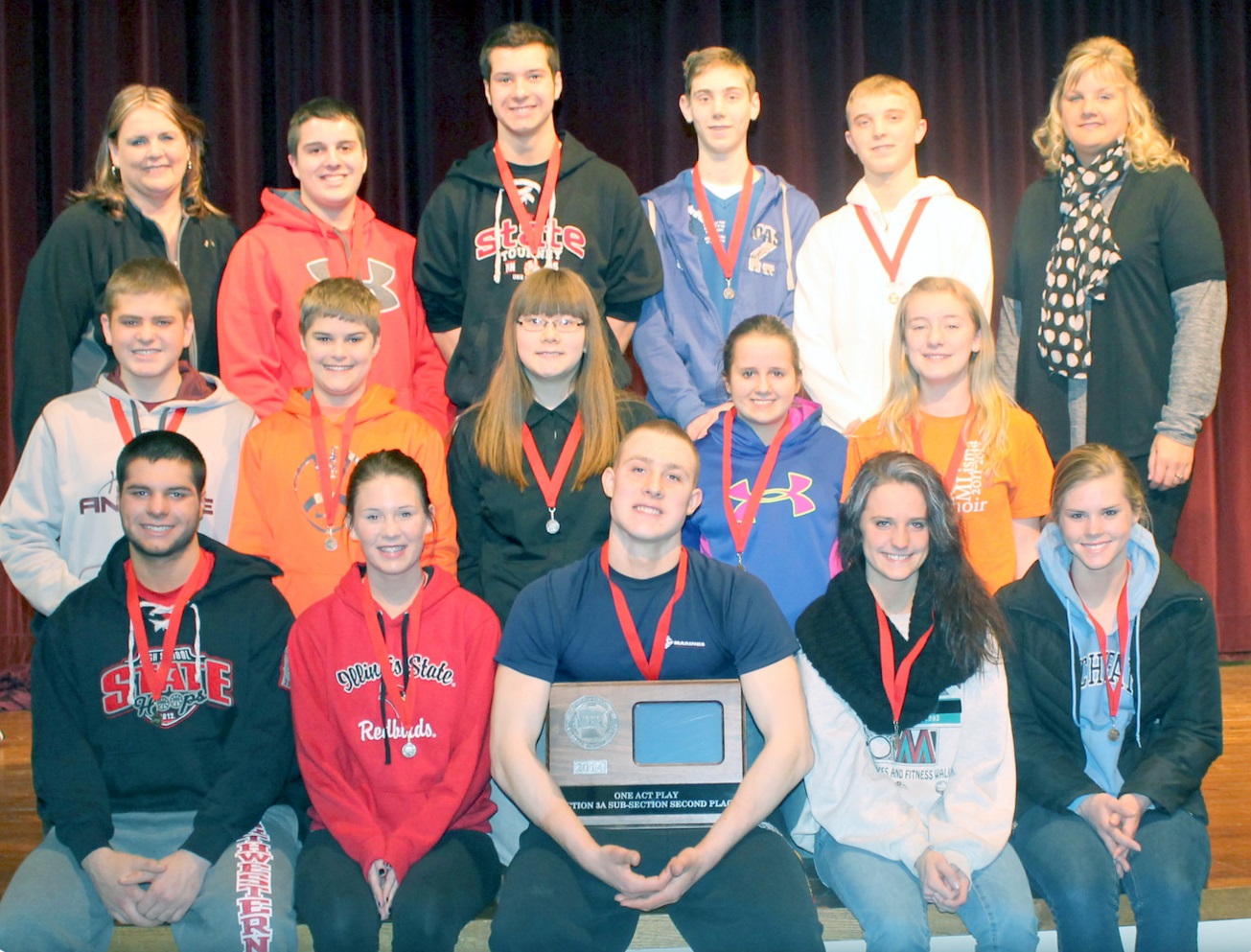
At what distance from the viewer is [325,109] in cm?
423

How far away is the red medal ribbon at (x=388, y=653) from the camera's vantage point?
310 cm

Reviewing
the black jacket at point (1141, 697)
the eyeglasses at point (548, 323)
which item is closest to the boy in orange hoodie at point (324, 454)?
the eyeglasses at point (548, 323)

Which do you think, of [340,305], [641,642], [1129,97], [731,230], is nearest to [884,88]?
[731,230]

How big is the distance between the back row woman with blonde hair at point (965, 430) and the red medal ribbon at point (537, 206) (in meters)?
1.25

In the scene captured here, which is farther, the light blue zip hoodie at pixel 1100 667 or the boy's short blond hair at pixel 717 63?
the boy's short blond hair at pixel 717 63

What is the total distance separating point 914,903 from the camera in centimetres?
287

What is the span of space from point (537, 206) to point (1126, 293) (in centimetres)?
207

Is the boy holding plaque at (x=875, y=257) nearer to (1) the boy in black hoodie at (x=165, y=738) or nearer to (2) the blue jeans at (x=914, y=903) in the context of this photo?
(2) the blue jeans at (x=914, y=903)

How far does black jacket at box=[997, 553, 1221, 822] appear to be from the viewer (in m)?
3.11

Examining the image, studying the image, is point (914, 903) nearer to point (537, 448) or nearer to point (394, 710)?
point (394, 710)

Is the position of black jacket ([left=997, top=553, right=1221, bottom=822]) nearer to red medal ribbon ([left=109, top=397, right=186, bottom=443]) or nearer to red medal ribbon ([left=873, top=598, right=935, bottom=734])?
red medal ribbon ([left=873, top=598, right=935, bottom=734])

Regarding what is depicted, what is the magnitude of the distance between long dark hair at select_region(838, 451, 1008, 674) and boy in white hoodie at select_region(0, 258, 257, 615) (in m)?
1.91

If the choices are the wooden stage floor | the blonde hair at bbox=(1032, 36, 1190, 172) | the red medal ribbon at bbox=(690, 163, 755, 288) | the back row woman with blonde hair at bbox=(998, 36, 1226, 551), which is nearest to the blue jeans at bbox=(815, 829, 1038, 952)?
the wooden stage floor

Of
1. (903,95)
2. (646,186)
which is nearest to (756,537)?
(903,95)
